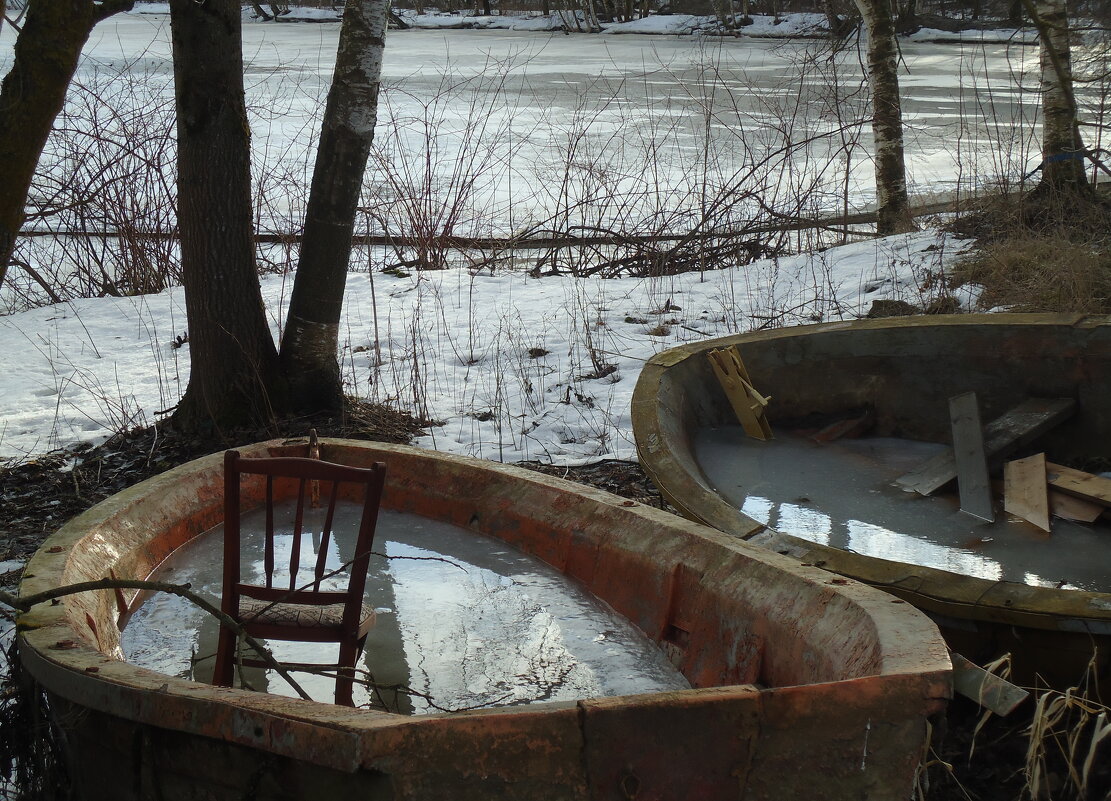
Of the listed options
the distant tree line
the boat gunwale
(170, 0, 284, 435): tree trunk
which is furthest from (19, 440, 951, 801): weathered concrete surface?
the distant tree line

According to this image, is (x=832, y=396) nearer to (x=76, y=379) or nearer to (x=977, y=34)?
(x=76, y=379)

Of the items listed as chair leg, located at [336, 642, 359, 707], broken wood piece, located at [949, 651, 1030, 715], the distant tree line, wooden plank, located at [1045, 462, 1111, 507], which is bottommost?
wooden plank, located at [1045, 462, 1111, 507]

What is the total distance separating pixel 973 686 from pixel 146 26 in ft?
111

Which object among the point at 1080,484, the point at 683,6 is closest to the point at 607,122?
the point at 1080,484

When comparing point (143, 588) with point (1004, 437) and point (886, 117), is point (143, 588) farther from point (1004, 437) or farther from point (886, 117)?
point (886, 117)

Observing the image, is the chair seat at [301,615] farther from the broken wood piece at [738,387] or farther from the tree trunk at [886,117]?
the tree trunk at [886,117]

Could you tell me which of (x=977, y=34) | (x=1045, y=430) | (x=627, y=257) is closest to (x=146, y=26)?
(x=977, y=34)

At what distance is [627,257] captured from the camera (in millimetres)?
8383

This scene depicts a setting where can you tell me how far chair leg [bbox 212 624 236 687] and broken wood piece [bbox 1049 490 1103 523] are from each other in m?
3.11

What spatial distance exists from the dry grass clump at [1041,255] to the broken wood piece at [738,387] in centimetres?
226

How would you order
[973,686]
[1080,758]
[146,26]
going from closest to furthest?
1. [973,686]
2. [1080,758]
3. [146,26]

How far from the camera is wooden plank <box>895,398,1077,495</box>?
4.30m

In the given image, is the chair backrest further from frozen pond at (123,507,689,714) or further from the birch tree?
the birch tree

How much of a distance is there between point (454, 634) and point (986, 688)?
1572mm
